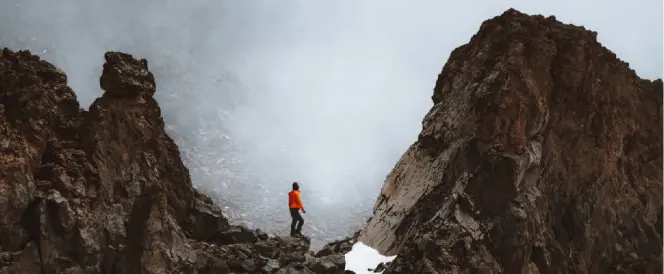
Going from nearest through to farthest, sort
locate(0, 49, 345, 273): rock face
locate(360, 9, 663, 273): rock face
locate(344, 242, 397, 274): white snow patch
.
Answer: locate(0, 49, 345, 273): rock face
locate(360, 9, 663, 273): rock face
locate(344, 242, 397, 274): white snow patch

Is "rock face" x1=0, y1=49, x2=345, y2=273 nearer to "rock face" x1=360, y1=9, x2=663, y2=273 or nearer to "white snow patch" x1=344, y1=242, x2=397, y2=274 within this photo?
"white snow patch" x1=344, y1=242, x2=397, y2=274

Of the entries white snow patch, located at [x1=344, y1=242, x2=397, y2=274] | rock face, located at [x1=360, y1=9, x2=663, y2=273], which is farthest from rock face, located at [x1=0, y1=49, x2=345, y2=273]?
rock face, located at [x1=360, y1=9, x2=663, y2=273]

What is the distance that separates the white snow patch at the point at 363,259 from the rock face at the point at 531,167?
586mm

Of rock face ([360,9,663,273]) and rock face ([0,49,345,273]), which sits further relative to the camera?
rock face ([360,9,663,273])

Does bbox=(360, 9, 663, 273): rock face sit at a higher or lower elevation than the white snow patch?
higher

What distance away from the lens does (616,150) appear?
81.3 feet

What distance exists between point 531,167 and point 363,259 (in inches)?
272

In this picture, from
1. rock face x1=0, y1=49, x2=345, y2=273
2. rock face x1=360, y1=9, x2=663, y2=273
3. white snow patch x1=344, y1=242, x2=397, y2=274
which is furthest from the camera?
white snow patch x1=344, y1=242, x2=397, y2=274

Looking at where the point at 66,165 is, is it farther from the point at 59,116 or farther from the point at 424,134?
the point at 424,134

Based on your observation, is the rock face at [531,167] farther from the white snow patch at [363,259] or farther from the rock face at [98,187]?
the rock face at [98,187]

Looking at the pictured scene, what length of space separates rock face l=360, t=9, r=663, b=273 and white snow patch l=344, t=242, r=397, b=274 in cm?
59

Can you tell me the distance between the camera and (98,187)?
16125 mm

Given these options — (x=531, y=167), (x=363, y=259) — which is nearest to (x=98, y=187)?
(x=363, y=259)

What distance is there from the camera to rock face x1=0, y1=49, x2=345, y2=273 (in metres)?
14.2
